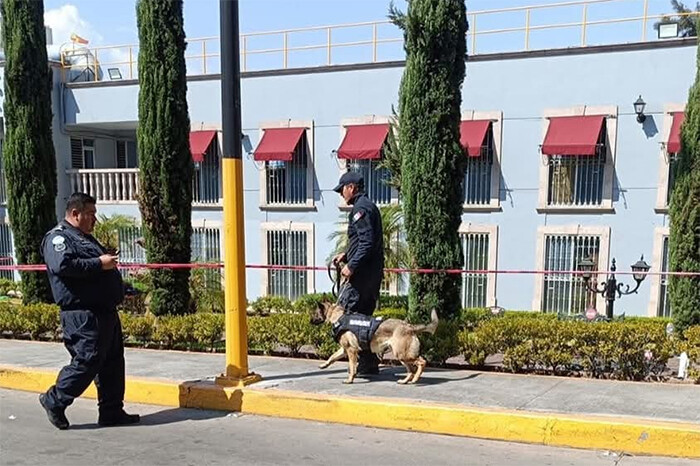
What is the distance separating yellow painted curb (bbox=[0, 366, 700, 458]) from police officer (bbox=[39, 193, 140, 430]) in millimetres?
1062

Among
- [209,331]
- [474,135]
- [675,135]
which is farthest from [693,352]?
[474,135]

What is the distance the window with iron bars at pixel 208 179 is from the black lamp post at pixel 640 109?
10.9 m

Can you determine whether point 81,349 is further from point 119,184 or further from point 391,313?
point 119,184

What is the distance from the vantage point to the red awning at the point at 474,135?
47.4 feet

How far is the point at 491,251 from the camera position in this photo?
1523 centimetres

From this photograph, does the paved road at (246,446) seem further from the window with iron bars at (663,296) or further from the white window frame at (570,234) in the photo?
the window with iron bars at (663,296)

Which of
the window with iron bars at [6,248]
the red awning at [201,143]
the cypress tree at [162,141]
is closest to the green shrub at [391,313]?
the cypress tree at [162,141]

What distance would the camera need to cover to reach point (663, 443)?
4309 millimetres

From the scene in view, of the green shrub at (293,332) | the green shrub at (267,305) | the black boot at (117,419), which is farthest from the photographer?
the green shrub at (267,305)

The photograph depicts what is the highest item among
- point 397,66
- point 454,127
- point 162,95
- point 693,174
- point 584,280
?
point 397,66

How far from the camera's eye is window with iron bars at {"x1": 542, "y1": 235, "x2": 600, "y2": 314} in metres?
14.4

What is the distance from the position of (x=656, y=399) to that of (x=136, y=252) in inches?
634

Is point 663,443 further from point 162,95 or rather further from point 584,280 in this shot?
point 584,280

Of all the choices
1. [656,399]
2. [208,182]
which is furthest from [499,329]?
[208,182]
